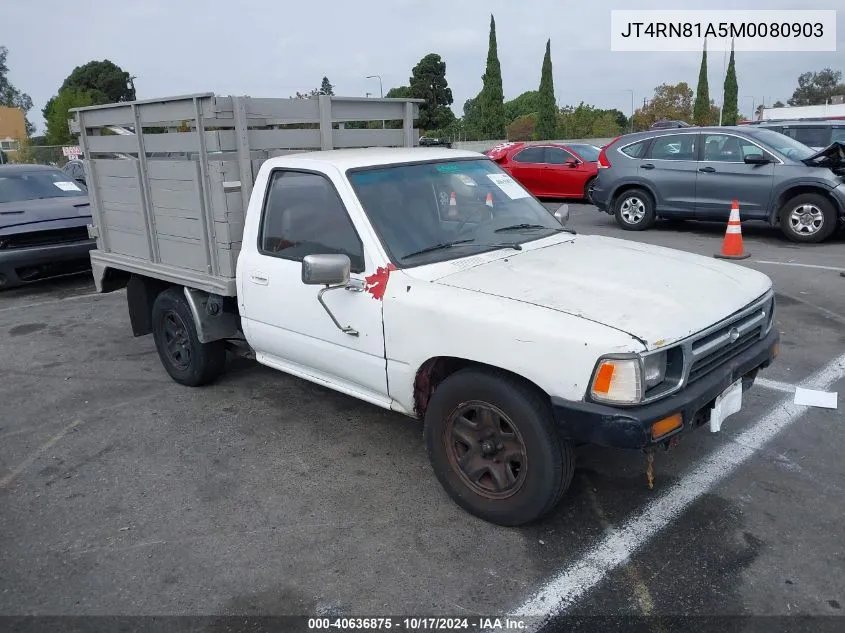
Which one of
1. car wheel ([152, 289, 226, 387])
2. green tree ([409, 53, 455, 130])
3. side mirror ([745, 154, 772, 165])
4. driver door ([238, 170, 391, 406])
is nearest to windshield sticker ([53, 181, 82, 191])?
car wheel ([152, 289, 226, 387])

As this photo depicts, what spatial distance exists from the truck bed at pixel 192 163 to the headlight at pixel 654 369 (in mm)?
2812

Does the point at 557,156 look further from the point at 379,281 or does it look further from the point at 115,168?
the point at 379,281

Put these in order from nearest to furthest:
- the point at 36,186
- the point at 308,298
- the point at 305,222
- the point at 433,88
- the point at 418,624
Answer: the point at 418,624 → the point at 308,298 → the point at 305,222 → the point at 36,186 → the point at 433,88

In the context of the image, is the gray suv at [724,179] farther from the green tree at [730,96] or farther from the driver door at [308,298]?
the green tree at [730,96]

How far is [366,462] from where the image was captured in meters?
4.12

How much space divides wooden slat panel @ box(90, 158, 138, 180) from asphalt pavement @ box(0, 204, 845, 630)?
1706 mm

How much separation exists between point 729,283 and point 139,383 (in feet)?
14.7

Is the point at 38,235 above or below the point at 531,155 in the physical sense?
below

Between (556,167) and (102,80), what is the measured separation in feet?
257

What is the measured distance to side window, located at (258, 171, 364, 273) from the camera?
3836 mm

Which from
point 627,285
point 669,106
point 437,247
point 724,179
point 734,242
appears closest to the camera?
point 627,285

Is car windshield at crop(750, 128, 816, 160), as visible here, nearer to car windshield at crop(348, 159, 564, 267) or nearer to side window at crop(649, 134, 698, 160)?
side window at crop(649, 134, 698, 160)

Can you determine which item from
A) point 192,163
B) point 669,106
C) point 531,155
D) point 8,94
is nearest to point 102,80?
point 8,94

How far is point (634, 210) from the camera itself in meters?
12.0
